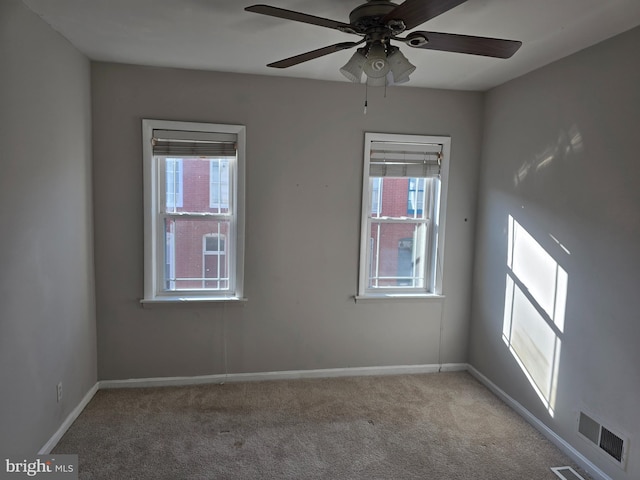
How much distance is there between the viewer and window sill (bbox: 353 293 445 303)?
353 cm

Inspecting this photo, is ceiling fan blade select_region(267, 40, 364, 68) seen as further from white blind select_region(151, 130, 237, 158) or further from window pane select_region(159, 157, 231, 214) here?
window pane select_region(159, 157, 231, 214)

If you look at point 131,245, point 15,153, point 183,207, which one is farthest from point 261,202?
point 15,153

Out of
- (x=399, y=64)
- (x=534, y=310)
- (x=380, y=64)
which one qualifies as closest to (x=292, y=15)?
(x=380, y=64)

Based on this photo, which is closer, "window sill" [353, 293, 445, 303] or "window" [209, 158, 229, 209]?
"window" [209, 158, 229, 209]

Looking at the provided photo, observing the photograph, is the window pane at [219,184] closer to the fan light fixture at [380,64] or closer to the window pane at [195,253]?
the window pane at [195,253]

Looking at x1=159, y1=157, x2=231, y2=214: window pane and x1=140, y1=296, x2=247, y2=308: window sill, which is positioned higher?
x1=159, y1=157, x2=231, y2=214: window pane

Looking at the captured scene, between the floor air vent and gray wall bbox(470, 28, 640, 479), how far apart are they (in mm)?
52

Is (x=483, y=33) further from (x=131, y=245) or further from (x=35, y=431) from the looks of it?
(x=35, y=431)

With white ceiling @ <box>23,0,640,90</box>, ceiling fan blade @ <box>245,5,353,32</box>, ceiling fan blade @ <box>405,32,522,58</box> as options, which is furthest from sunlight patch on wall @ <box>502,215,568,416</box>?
ceiling fan blade @ <box>245,5,353,32</box>

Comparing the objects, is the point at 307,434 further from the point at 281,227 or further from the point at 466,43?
the point at 466,43

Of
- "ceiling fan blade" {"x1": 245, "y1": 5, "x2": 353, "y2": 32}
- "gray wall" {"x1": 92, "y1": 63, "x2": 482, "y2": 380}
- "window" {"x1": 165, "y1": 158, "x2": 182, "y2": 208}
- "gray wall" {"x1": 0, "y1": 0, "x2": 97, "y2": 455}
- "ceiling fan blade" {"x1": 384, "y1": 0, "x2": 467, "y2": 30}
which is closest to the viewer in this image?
"ceiling fan blade" {"x1": 384, "y1": 0, "x2": 467, "y2": 30}

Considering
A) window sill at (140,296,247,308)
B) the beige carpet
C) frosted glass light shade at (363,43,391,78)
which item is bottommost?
the beige carpet

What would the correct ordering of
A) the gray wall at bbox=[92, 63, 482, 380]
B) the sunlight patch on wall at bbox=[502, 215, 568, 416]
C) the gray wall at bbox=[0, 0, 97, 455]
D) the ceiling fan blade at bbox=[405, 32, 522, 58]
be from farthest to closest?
the gray wall at bbox=[92, 63, 482, 380] < the sunlight patch on wall at bbox=[502, 215, 568, 416] < the gray wall at bbox=[0, 0, 97, 455] < the ceiling fan blade at bbox=[405, 32, 522, 58]

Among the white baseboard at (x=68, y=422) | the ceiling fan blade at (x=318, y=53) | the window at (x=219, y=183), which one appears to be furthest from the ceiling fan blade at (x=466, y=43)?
the white baseboard at (x=68, y=422)
